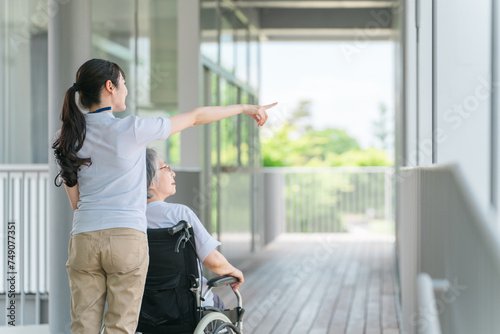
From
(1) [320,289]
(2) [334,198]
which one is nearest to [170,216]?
(1) [320,289]

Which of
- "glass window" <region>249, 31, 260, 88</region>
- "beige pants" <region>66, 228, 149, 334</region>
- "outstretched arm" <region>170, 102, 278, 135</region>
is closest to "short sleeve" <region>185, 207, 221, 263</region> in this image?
"beige pants" <region>66, 228, 149, 334</region>

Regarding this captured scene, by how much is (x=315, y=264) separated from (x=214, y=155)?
6.33ft

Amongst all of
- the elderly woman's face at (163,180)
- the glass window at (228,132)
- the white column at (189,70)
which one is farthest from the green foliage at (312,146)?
the elderly woman's face at (163,180)

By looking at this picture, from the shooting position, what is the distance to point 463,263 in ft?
5.48

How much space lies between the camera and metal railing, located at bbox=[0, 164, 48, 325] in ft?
14.7

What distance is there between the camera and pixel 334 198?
411 inches

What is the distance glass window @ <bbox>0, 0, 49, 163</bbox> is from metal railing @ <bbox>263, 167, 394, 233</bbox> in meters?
5.45

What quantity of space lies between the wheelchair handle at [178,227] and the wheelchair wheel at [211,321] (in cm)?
33

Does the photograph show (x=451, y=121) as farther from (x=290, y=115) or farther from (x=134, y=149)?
(x=290, y=115)

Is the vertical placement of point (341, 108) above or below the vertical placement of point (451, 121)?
above

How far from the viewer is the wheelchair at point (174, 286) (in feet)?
7.99

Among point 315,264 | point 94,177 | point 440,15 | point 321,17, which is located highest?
point 321,17

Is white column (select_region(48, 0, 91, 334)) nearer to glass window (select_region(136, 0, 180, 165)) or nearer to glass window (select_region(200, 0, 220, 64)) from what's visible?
glass window (select_region(136, 0, 180, 165))

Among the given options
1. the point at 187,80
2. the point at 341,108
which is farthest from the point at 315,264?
the point at 341,108
